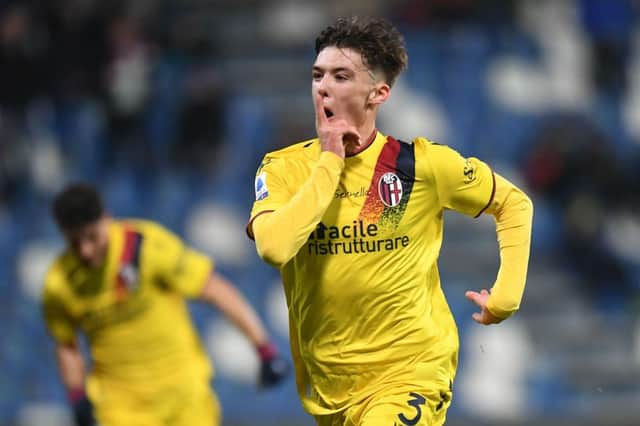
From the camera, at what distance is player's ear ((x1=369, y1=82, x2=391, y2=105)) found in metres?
5.01

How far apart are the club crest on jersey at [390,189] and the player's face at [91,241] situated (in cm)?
245

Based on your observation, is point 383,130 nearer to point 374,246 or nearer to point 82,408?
point 82,408

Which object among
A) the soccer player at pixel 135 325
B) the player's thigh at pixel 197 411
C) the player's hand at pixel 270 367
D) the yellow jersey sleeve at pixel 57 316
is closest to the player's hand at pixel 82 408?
the soccer player at pixel 135 325

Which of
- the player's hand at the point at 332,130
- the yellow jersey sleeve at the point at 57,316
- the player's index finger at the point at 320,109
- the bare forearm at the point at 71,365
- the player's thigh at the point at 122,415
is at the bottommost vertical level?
the player's thigh at the point at 122,415

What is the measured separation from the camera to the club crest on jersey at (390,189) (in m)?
5.06

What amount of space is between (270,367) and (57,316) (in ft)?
4.10

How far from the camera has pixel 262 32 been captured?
14531 millimetres

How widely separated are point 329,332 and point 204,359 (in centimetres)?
253

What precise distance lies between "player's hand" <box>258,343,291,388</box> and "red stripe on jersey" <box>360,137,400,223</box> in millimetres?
2338

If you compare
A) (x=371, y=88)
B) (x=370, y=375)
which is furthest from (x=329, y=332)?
(x=371, y=88)

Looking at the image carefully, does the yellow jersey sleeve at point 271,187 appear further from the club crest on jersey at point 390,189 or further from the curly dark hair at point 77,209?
the curly dark hair at point 77,209

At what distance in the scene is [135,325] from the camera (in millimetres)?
7266

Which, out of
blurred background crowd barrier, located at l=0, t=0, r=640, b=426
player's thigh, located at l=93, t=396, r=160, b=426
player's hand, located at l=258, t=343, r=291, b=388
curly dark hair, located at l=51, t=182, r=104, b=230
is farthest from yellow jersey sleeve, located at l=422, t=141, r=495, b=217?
blurred background crowd barrier, located at l=0, t=0, r=640, b=426

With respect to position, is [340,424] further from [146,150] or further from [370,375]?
[146,150]
